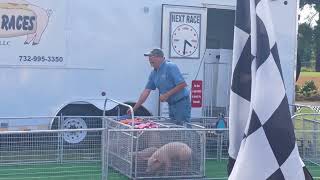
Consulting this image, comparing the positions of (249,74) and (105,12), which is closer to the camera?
(249,74)

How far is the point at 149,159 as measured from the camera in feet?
23.6

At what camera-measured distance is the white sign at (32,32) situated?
9.16m

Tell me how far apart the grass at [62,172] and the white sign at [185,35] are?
2639 millimetres

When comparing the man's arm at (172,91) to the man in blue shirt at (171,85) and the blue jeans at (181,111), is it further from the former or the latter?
the blue jeans at (181,111)

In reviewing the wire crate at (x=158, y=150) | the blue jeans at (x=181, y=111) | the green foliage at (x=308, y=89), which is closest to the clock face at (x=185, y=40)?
the blue jeans at (x=181, y=111)

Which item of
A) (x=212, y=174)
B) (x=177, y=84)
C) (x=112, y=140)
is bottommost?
(x=212, y=174)

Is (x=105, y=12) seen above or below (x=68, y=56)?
above

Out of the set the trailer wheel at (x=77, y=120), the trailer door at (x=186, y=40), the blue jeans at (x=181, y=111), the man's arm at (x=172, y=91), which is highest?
the trailer door at (x=186, y=40)

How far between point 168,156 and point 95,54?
119 inches

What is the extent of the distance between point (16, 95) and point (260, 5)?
7462mm

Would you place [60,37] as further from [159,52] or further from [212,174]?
[212,174]

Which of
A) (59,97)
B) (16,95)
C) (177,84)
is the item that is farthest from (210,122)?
(16,95)

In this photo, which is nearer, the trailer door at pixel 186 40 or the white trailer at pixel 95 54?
the white trailer at pixel 95 54

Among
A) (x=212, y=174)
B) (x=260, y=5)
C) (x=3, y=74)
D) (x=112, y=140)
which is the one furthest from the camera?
(x=3, y=74)
